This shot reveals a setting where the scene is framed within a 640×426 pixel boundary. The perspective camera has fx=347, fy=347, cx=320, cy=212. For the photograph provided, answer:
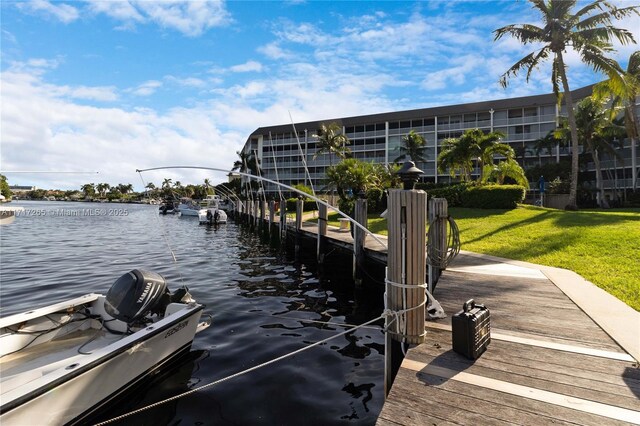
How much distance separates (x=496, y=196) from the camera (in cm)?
2309

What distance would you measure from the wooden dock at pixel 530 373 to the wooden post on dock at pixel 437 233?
1.72 m

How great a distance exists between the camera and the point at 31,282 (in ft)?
38.3

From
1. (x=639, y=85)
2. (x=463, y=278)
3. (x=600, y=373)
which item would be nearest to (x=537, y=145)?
(x=639, y=85)

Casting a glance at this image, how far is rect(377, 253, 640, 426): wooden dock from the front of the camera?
3.17m

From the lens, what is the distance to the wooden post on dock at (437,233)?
767 centimetres

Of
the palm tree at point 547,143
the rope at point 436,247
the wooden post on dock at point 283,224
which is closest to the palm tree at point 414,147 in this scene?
the palm tree at point 547,143

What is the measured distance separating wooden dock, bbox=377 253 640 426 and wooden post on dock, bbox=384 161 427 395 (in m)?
0.32

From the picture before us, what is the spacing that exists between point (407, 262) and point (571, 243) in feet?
35.5

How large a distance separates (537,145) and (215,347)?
171 ft

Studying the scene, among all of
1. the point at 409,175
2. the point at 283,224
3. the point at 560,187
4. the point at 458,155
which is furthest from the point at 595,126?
the point at 409,175

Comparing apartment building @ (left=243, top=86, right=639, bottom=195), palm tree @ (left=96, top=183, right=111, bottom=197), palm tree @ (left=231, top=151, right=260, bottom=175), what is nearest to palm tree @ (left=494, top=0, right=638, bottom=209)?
apartment building @ (left=243, top=86, right=639, bottom=195)

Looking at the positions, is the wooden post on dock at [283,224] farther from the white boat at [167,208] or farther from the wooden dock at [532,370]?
the white boat at [167,208]

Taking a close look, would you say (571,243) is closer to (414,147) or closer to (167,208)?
(414,147)

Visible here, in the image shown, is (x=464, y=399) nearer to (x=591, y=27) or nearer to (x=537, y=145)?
(x=591, y=27)
